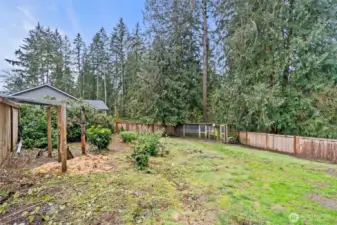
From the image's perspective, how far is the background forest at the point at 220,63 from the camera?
12078 millimetres

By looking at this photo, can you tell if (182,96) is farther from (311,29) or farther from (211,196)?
(211,196)

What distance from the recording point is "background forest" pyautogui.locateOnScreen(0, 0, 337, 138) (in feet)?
39.6

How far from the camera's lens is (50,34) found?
3378cm

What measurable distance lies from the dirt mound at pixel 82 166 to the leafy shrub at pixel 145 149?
0.78 meters

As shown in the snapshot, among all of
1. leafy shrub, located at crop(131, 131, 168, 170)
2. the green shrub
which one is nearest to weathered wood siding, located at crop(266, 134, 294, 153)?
leafy shrub, located at crop(131, 131, 168, 170)

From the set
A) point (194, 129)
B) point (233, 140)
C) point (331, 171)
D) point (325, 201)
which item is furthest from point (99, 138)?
point (194, 129)

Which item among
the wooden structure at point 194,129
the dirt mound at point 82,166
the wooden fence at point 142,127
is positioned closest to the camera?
the dirt mound at point 82,166

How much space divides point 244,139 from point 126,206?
12.4 meters

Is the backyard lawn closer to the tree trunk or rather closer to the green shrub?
the green shrub

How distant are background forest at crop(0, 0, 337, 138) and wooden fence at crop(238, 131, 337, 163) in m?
0.91

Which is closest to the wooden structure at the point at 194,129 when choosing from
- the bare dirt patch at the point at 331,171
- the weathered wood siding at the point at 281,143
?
the weathered wood siding at the point at 281,143

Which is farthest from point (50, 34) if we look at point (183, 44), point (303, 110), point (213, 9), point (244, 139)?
point (303, 110)

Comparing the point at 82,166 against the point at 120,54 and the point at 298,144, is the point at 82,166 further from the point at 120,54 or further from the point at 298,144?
the point at 120,54

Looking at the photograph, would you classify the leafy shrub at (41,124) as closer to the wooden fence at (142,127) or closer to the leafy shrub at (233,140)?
the wooden fence at (142,127)
